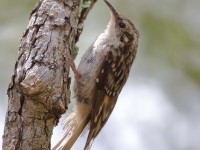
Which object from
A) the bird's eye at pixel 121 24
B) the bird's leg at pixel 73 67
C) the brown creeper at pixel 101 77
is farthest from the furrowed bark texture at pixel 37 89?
the bird's eye at pixel 121 24

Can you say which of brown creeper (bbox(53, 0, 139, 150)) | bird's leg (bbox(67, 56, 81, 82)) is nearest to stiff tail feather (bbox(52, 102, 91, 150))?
brown creeper (bbox(53, 0, 139, 150))

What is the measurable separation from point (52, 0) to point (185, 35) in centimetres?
102

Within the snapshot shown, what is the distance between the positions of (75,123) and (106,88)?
0.90 feet

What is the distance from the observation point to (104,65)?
12.3ft

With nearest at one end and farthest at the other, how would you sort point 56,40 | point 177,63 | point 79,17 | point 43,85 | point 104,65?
1. point 43,85
2. point 56,40
3. point 79,17
4. point 104,65
5. point 177,63

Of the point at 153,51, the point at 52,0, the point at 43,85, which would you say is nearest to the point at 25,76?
the point at 43,85

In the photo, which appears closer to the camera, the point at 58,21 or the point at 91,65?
the point at 58,21

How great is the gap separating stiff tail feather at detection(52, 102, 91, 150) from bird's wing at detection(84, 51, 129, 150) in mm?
47

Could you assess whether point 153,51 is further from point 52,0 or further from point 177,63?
point 52,0

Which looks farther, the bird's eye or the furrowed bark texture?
the bird's eye

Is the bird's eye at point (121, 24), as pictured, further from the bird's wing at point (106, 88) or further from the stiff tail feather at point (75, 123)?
the stiff tail feather at point (75, 123)

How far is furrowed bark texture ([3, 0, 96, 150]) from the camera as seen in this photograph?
2.81 metres

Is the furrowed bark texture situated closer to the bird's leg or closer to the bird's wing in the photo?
the bird's leg

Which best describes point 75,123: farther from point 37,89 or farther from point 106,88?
point 37,89
